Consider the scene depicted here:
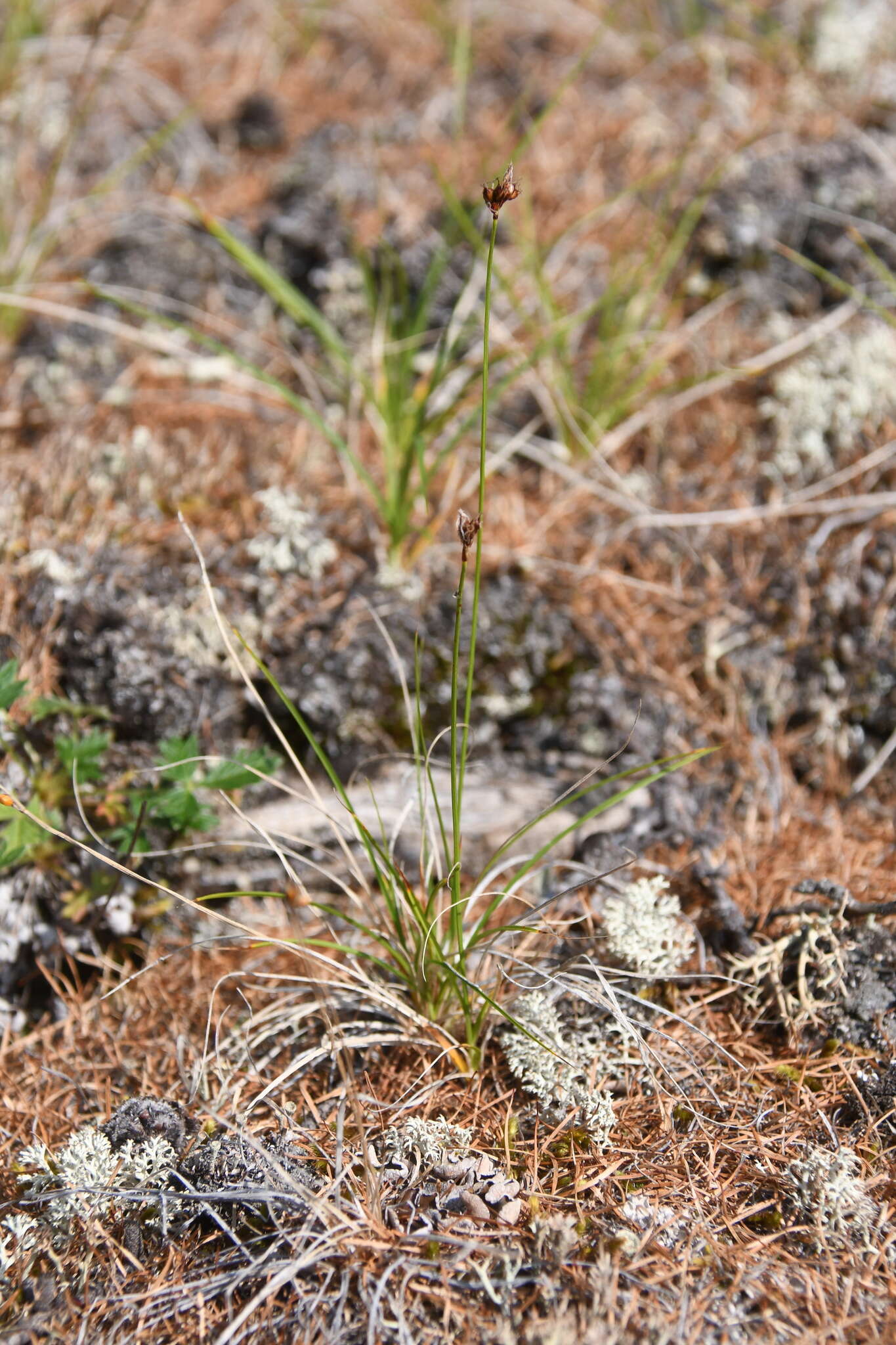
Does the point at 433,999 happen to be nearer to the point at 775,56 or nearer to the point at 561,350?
the point at 561,350

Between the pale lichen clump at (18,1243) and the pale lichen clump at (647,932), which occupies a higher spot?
the pale lichen clump at (647,932)

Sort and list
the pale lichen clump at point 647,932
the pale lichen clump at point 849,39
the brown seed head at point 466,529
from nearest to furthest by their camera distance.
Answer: the brown seed head at point 466,529, the pale lichen clump at point 647,932, the pale lichen clump at point 849,39

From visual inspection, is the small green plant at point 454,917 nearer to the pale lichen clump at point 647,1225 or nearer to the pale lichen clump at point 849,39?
the pale lichen clump at point 647,1225

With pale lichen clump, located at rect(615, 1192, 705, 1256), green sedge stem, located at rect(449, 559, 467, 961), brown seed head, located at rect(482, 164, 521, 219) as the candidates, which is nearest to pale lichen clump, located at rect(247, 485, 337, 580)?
green sedge stem, located at rect(449, 559, 467, 961)

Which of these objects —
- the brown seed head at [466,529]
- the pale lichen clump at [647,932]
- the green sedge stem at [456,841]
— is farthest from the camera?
the pale lichen clump at [647,932]

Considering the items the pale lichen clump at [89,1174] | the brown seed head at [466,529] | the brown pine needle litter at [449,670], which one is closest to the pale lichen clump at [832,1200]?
the brown pine needle litter at [449,670]

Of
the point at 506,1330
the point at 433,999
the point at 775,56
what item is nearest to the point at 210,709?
the point at 433,999

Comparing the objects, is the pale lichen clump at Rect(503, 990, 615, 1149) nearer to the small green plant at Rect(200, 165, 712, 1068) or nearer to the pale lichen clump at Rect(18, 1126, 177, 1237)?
the small green plant at Rect(200, 165, 712, 1068)
